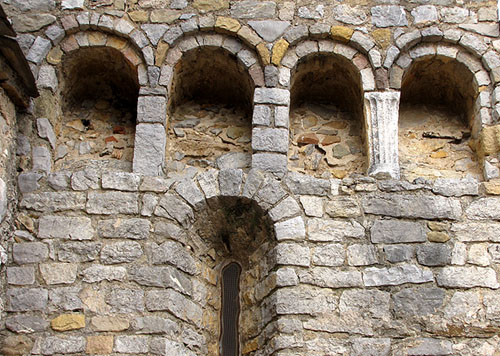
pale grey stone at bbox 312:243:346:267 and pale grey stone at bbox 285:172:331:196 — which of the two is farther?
pale grey stone at bbox 285:172:331:196

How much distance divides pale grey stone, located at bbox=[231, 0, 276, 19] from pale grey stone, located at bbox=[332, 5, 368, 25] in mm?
580

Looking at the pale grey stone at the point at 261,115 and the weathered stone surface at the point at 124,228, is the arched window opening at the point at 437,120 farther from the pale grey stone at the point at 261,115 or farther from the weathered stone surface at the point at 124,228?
the weathered stone surface at the point at 124,228

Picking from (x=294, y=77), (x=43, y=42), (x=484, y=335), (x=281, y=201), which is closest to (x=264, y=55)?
(x=294, y=77)

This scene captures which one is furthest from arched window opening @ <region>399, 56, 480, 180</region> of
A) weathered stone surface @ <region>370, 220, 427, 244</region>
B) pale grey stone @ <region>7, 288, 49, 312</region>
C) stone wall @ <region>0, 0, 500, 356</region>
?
pale grey stone @ <region>7, 288, 49, 312</region>

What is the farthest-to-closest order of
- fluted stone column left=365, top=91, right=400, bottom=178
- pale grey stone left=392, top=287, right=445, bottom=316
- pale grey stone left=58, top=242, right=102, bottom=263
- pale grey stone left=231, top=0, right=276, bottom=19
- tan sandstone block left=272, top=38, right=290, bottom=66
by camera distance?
pale grey stone left=231, top=0, right=276, bottom=19, tan sandstone block left=272, top=38, right=290, bottom=66, fluted stone column left=365, top=91, right=400, bottom=178, pale grey stone left=58, top=242, right=102, bottom=263, pale grey stone left=392, top=287, right=445, bottom=316

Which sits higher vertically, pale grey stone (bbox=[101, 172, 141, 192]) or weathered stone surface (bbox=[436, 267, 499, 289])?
pale grey stone (bbox=[101, 172, 141, 192])

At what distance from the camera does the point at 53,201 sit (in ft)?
18.6

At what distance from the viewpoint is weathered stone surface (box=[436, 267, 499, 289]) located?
5430 millimetres

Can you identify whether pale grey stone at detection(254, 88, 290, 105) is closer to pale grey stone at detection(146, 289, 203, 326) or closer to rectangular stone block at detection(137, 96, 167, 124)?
rectangular stone block at detection(137, 96, 167, 124)

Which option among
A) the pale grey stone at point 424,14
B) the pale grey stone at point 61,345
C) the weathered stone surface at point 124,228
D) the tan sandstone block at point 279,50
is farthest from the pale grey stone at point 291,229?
the pale grey stone at point 424,14

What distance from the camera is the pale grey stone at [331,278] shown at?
544 centimetres

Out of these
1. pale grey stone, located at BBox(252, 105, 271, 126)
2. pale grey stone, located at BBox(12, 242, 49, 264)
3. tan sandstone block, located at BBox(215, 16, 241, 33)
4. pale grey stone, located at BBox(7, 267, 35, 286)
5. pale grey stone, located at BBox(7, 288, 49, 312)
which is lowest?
pale grey stone, located at BBox(7, 288, 49, 312)

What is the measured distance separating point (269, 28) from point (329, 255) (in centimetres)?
218

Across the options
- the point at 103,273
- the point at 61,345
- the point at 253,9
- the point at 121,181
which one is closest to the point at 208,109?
the point at 253,9
